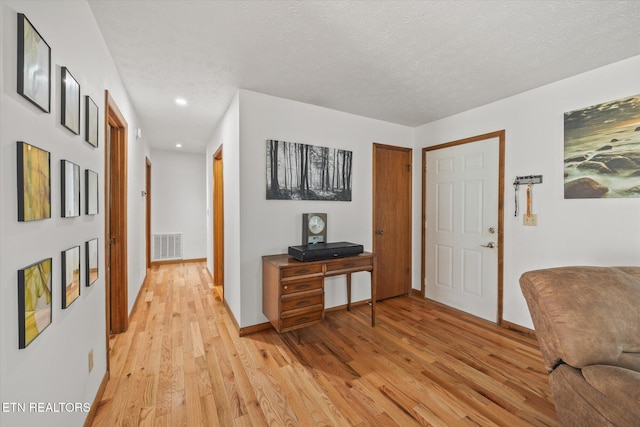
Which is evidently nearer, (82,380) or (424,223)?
(82,380)

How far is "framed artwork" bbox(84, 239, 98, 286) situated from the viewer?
1532 mm

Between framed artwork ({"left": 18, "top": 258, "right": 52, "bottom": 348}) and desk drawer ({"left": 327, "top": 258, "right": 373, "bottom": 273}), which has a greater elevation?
framed artwork ({"left": 18, "top": 258, "right": 52, "bottom": 348})

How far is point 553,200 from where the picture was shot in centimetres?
253

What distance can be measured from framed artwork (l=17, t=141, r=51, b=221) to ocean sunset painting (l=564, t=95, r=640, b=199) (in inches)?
139

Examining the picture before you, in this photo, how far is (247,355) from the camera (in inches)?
91.0

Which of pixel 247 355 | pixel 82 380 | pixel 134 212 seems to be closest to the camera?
pixel 82 380

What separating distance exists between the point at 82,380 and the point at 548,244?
3651mm

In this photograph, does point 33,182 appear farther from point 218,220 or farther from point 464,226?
point 464,226

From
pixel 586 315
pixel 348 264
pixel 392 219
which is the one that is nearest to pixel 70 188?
pixel 348 264

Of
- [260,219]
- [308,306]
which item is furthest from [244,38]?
[308,306]

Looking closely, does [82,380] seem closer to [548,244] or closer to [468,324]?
[468,324]

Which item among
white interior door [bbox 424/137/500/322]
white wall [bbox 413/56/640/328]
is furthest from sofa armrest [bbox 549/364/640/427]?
white interior door [bbox 424/137/500/322]

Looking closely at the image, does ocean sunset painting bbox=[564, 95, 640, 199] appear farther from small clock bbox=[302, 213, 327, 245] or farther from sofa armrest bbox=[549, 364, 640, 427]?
small clock bbox=[302, 213, 327, 245]

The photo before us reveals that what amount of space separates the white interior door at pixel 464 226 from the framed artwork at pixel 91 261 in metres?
3.50
